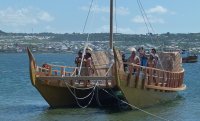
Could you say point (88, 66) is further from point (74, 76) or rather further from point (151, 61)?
point (151, 61)

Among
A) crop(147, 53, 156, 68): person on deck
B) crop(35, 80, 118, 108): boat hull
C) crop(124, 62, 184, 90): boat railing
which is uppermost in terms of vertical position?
crop(147, 53, 156, 68): person on deck

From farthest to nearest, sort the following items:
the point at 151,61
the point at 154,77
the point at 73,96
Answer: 1. the point at 151,61
2. the point at 73,96
3. the point at 154,77

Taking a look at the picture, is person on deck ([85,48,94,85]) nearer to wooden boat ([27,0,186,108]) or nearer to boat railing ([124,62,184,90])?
wooden boat ([27,0,186,108])

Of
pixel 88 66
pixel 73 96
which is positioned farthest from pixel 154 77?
pixel 73 96

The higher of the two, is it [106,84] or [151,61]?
[151,61]

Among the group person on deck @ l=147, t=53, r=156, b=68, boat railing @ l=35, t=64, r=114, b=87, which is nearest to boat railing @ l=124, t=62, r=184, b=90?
person on deck @ l=147, t=53, r=156, b=68

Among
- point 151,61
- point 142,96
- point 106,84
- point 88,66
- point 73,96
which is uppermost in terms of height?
point 151,61

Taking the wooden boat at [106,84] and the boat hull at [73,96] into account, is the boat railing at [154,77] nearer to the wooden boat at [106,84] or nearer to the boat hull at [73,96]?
the wooden boat at [106,84]

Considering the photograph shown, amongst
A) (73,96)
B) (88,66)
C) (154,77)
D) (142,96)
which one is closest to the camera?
(142,96)

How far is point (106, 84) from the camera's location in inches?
898

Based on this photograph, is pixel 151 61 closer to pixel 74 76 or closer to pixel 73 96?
pixel 73 96

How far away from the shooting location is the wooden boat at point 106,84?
21.8 meters

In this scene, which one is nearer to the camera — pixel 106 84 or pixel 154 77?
pixel 106 84

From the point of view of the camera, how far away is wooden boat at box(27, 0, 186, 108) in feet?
71.5
